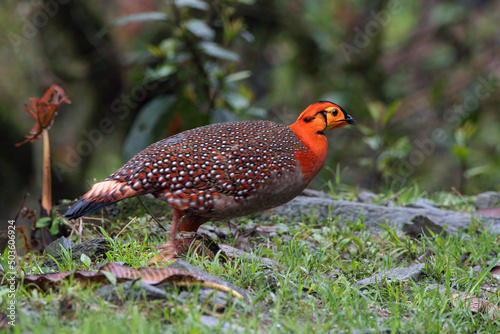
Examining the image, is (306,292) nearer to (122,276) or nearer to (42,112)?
(122,276)

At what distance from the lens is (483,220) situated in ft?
15.7

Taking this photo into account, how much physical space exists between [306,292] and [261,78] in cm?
654

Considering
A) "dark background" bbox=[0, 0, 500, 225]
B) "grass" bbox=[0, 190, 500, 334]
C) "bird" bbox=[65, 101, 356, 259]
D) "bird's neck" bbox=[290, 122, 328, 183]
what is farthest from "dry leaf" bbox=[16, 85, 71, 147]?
"bird's neck" bbox=[290, 122, 328, 183]

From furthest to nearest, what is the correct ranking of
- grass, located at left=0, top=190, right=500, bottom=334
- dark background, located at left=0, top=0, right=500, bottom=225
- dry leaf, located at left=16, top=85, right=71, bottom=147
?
dark background, located at left=0, top=0, right=500, bottom=225 < dry leaf, located at left=16, top=85, right=71, bottom=147 < grass, located at left=0, top=190, right=500, bottom=334

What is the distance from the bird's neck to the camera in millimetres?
3881

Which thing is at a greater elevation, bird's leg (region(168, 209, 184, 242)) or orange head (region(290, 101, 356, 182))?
orange head (region(290, 101, 356, 182))

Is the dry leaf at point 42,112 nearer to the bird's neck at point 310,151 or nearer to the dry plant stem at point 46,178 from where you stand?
the dry plant stem at point 46,178

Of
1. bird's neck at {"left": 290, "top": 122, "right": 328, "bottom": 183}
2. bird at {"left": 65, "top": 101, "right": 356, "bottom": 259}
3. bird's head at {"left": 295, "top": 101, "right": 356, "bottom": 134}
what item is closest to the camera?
bird at {"left": 65, "top": 101, "right": 356, "bottom": 259}

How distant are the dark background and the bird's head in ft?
5.70

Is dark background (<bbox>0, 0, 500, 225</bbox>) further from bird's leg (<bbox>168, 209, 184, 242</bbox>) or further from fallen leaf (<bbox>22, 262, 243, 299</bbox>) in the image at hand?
fallen leaf (<bbox>22, 262, 243, 299</bbox>)

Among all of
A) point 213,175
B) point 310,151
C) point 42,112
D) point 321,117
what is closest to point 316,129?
point 321,117

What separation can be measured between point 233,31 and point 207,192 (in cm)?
291

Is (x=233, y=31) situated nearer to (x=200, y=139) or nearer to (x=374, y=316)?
(x=200, y=139)

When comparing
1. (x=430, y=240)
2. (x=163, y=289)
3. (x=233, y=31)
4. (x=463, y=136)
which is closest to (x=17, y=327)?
(x=163, y=289)
